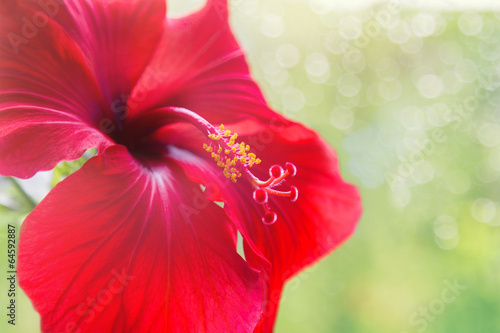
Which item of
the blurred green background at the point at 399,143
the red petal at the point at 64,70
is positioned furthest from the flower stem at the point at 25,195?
the blurred green background at the point at 399,143

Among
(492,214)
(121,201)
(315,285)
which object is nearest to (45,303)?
(121,201)

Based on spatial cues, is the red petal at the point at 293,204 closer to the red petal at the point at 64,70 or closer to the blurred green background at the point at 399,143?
the red petal at the point at 64,70

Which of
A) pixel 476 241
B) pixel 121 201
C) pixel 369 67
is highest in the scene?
pixel 121 201

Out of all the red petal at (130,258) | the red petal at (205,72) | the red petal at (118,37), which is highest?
the red petal at (118,37)

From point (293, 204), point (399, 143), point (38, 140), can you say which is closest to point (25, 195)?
point (38, 140)

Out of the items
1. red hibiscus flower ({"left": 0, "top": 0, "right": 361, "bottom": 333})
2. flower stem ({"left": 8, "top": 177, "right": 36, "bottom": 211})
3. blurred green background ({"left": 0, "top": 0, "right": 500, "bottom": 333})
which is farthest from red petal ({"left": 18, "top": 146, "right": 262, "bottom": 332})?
blurred green background ({"left": 0, "top": 0, "right": 500, "bottom": 333})

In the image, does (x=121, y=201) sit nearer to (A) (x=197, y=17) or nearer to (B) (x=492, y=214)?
(A) (x=197, y=17)

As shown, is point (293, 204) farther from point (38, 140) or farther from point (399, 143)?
point (399, 143)
